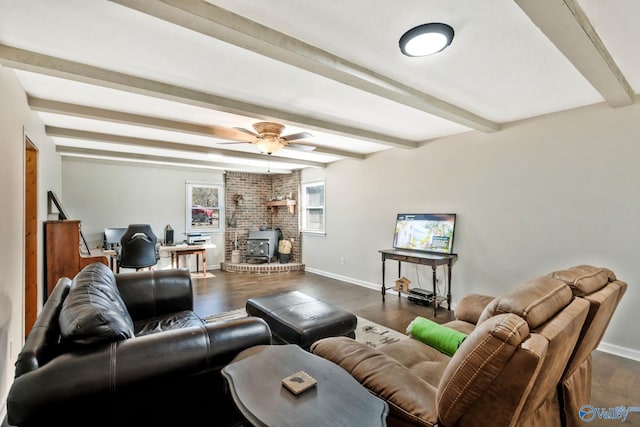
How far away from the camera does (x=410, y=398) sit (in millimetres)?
1231

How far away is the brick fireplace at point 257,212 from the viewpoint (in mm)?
Answer: 7211

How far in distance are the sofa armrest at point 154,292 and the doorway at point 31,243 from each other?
38.0 inches

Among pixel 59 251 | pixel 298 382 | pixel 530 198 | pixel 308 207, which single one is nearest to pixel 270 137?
pixel 59 251

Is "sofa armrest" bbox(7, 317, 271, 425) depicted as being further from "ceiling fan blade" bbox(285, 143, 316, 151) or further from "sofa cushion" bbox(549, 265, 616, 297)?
"ceiling fan blade" bbox(285, 143, 316, 151)

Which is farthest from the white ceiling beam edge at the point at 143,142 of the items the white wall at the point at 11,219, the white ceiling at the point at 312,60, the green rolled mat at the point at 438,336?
the green rolled mat at the point at 438,336

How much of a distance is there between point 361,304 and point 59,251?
145 inches

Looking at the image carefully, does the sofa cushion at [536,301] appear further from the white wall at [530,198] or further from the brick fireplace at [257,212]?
the brick fireplace at [257,212]

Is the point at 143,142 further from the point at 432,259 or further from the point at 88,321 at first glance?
the point at 432,259

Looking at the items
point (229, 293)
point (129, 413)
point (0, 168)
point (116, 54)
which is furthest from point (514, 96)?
point (229, 293)

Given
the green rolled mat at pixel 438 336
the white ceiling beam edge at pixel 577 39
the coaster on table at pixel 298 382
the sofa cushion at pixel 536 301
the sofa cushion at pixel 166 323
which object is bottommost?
the sofa cushion at pixel 166 323

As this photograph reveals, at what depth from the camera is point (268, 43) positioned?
170 centimetres

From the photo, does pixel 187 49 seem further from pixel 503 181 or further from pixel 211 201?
pixel 211 201

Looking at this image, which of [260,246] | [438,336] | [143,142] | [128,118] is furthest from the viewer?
[260,246]

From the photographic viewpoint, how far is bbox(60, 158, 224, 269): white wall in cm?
560
